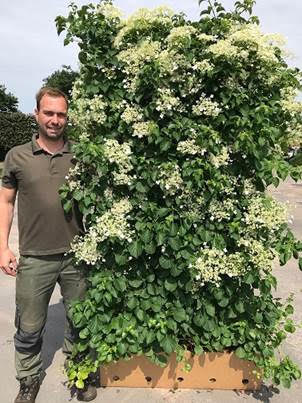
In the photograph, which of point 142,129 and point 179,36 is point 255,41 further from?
point 142,129

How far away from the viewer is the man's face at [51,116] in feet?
10.4

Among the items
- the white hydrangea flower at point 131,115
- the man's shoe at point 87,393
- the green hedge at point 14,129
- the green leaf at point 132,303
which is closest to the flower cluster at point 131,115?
the white hydrangea flower at point 131,115

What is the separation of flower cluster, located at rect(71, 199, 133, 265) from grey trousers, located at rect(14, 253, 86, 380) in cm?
26

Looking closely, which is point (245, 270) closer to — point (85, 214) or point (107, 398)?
point (85, 214)

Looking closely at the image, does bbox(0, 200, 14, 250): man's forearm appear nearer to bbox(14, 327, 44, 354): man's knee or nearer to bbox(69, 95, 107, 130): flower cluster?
bbox(14, 327, 44, 354): man's knee

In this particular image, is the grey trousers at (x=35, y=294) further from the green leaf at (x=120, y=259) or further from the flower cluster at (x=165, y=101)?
the flower cluster at (x=165, y=101)

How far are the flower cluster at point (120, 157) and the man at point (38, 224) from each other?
0.45 metres

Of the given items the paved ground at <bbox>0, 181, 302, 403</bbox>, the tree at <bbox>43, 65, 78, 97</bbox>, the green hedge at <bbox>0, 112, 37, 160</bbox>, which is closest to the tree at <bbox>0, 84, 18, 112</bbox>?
the tree at <bbox>43, 65, 78, 97</bbox>

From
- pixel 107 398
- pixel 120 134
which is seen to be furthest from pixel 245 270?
pixel 107 398

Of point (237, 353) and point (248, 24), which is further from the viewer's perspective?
point (237, 353)

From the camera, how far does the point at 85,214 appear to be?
3143 millimetres

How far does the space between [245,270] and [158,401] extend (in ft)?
4.16

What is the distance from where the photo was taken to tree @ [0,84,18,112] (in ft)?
191

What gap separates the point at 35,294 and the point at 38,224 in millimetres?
527
